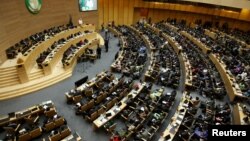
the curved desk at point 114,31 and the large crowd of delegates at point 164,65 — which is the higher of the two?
the curved desk at point 114,31

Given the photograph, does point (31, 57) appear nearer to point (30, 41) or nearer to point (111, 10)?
point (30, 41)

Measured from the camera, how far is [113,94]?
12188 mm

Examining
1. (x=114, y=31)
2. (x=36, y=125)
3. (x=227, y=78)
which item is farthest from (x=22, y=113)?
(x=114, y=31)

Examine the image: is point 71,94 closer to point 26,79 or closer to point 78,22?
point 26,79

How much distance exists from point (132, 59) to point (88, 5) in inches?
459

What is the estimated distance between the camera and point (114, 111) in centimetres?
1098

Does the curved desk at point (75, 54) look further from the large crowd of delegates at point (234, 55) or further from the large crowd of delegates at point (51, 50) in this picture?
the large crowd of delegates at point (234, 55)

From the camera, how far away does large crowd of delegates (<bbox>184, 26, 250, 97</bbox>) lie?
13.9 meters

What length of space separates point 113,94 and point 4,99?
20.2 ft

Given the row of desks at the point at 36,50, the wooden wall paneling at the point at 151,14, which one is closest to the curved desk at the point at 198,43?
the wooden wall paneling at the point at 151,14

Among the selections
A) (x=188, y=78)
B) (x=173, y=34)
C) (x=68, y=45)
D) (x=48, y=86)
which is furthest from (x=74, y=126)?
(x=173, y=34)

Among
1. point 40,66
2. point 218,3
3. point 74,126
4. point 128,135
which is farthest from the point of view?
point 218,3

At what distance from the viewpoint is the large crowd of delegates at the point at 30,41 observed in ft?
48.5

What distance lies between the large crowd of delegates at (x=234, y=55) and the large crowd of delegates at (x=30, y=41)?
13.5m
